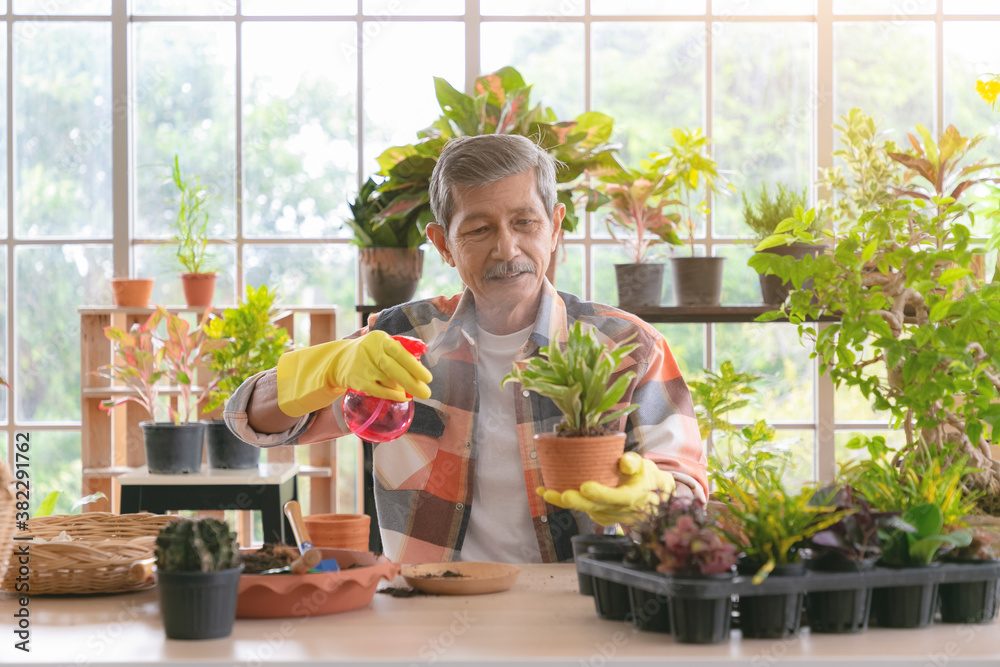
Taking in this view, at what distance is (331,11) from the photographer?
12.1 ft

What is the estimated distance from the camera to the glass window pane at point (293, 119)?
3688mm

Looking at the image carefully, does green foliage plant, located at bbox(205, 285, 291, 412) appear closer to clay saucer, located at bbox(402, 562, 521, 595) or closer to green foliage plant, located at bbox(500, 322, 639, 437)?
clay saucer, located at bbox(402, 562, 521, 595)

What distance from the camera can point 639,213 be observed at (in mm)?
3156

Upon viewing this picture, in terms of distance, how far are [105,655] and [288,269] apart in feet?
9.45

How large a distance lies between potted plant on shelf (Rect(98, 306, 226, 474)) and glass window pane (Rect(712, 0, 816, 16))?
93.6 inches

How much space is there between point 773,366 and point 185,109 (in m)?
2.63

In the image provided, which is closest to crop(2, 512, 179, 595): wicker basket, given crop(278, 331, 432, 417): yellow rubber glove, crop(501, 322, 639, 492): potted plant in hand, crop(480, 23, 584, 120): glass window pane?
crop(278, 331, 432, 417): yellow rubber glove

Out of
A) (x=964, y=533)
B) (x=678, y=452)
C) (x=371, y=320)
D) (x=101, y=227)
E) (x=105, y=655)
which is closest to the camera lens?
(x=105, y=655)

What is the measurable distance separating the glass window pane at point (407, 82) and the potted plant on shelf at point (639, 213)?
0.91 m

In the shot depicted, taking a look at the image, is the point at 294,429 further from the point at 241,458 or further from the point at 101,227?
the point at 101,227

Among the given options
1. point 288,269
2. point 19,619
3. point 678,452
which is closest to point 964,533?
point 678,452

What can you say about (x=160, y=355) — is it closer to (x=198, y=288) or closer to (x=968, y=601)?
(x=198, y=288)

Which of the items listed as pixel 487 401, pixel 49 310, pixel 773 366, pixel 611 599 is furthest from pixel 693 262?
pixel 49 310

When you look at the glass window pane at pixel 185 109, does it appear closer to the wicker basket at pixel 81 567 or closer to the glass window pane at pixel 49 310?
the glass window pane at pixel 49 310
